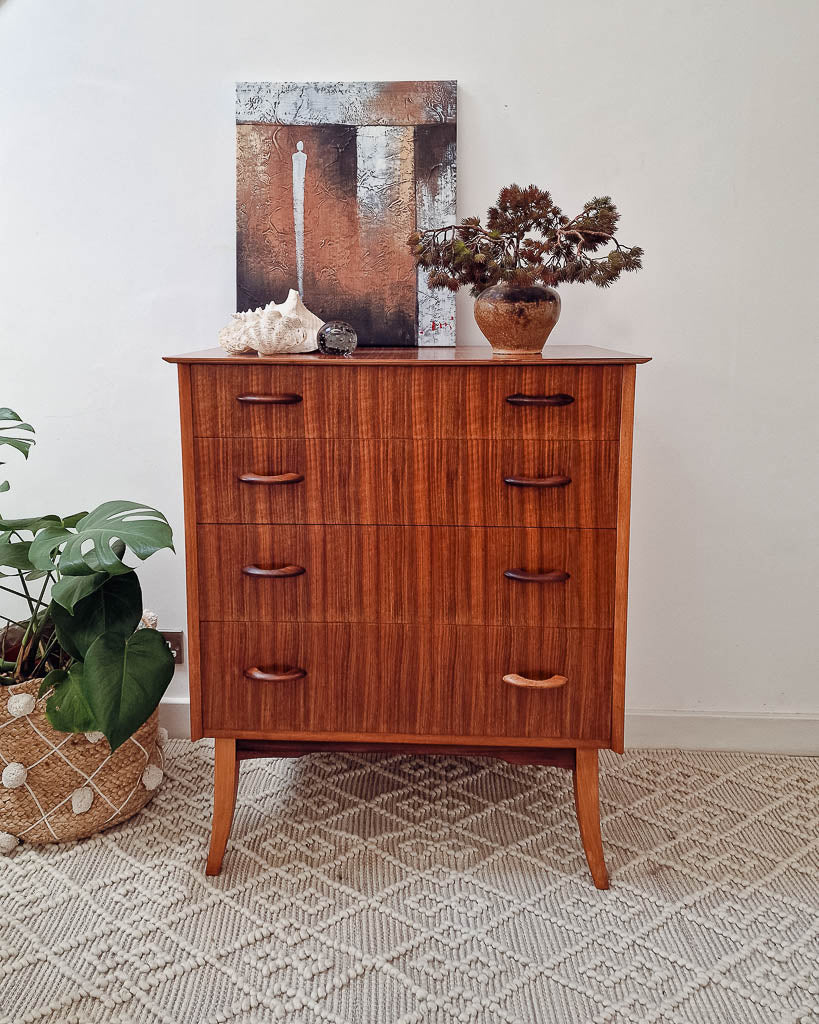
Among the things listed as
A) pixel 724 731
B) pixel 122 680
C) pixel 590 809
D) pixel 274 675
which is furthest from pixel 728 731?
pixel 122 680

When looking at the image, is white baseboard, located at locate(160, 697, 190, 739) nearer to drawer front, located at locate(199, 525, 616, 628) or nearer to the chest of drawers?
the chest of drawers

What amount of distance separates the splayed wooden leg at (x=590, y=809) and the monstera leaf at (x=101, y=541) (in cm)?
81

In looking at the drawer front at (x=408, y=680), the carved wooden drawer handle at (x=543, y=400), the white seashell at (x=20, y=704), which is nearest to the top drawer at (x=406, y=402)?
the carved wooden drawer handle at (x=543, y=400)

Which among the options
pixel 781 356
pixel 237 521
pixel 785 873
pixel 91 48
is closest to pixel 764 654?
pixel 785 873

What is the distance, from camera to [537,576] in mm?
→ 1309

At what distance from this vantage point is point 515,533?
1.32m

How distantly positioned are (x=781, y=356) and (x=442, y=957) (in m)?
1.42

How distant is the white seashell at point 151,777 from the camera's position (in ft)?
5.28

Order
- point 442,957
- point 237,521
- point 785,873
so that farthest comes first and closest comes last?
point 785,873 < point 237,521 < point 442,957

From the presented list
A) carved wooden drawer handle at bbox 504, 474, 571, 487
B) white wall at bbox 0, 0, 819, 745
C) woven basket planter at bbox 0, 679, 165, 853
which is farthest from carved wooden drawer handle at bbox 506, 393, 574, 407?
woven basket planter at bbox 0, 679, 165, 853

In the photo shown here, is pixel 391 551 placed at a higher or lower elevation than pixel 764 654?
higher

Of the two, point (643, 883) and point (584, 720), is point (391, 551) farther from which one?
point (643, 883)

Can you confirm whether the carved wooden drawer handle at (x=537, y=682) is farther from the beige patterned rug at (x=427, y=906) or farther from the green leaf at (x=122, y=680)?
the green leaf at (x=122, y=680)

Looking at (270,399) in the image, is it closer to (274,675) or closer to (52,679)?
(274,675)
